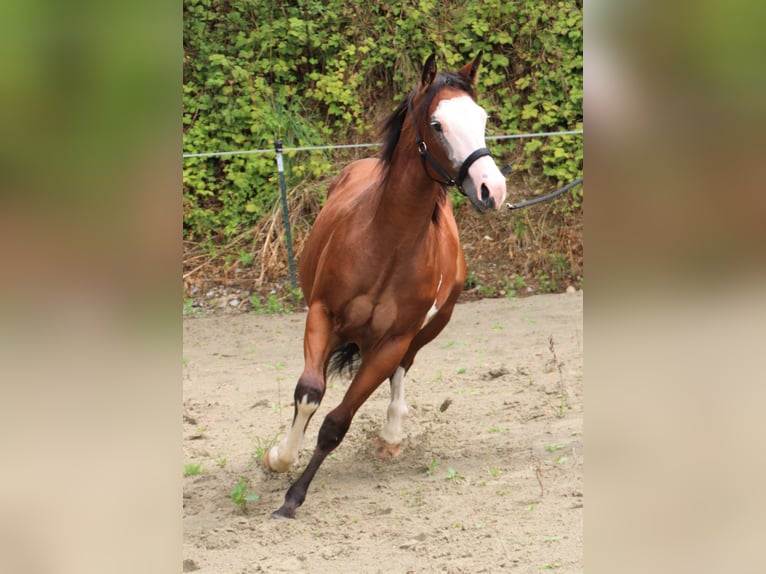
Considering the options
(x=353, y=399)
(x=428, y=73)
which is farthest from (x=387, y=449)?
(x=428, y=73)

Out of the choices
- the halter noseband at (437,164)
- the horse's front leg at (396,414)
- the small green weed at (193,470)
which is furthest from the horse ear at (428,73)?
the small green weed at (193,470)

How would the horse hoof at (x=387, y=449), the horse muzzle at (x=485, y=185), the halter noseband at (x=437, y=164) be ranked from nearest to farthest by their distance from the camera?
the horse muzzle at (x=485, y=185) < the halter noseband at (x=437, y=164) < the horse hoof at (x=387, y=449)

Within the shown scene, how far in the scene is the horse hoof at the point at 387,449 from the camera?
4.35 meters

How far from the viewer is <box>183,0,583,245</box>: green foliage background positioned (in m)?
9.56

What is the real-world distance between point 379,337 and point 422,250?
1.44 feet

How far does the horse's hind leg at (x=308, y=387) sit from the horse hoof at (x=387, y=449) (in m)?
0.72

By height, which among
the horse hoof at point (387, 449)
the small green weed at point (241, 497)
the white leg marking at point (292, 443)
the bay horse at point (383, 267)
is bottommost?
the horse hoof at point (387, 449)

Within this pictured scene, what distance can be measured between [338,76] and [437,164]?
22.6 feet

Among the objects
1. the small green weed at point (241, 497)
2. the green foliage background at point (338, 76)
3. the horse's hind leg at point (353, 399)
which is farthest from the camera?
the green foliage background at point (338, 76)

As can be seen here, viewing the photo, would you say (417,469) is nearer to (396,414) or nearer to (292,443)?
(396,414)

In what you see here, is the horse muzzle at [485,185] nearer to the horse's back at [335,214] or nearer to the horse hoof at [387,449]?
the horse's back at [335,214]

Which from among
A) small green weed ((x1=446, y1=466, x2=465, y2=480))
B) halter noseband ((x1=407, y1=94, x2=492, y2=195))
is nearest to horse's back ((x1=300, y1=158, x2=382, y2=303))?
halter noseband ((x1=407, y1=94, x2=492, y2=195))

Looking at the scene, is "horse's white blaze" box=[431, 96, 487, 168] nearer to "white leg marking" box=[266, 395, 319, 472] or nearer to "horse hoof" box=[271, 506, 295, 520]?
"white leg marking" box=[266, 395, 319, 472]
